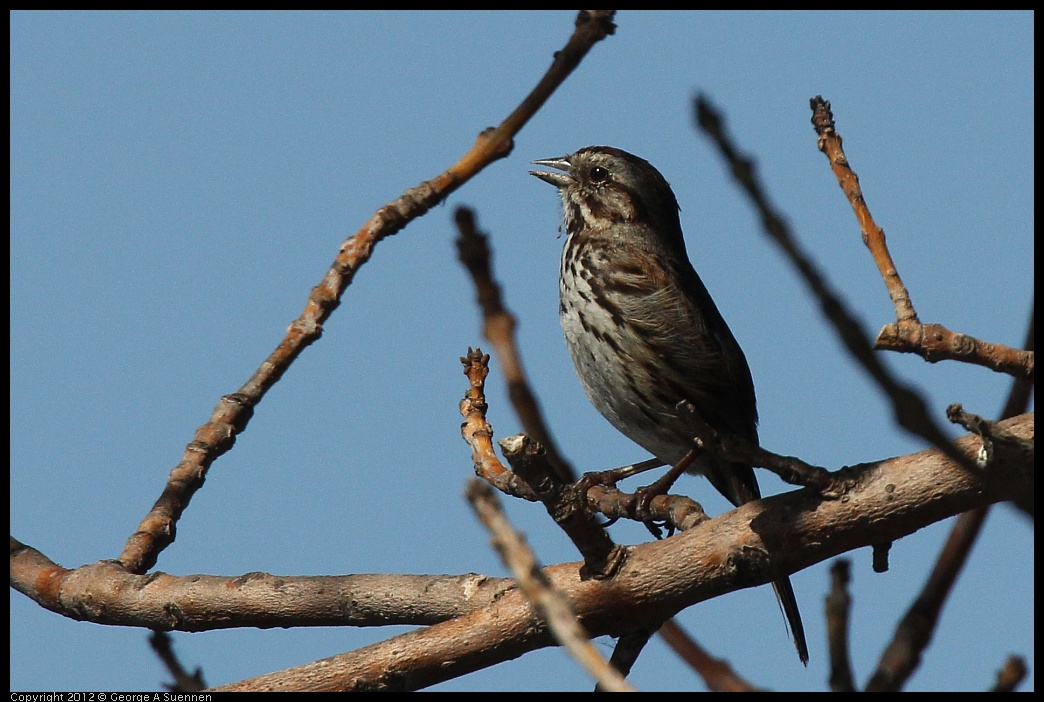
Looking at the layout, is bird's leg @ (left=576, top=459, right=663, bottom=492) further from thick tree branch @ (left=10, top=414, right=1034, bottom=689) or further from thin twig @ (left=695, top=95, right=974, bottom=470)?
thin twig @ (left=695, top=95, right=974, bottom=470)

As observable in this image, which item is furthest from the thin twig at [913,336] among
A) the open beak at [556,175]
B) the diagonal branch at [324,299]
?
the open beak at [556,175]

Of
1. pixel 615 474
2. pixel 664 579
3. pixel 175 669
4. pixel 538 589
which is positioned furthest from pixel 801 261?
pixel 615 474

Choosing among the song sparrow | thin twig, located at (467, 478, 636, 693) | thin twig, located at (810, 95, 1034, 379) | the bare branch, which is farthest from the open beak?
thin twig, located at (467, 478, 636, 693)

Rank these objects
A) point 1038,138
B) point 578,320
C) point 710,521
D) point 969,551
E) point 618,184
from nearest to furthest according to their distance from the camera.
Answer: point 969,551
point 1038,138
point 710,521
point 578,320
point 618,184

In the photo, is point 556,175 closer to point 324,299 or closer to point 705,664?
point 324,299

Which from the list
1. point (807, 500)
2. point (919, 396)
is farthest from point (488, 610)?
point (919, 396)

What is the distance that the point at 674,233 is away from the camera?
693 centimetres

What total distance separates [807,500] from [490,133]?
142 cm

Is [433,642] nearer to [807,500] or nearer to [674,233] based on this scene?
[807,500]

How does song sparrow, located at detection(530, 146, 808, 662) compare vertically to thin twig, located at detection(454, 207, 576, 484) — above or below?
above

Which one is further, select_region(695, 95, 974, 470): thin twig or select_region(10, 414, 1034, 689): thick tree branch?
select_region(10, 414, 1034, 689): thick tree branch

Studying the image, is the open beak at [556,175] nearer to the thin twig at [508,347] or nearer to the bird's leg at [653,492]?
the bird's leg at [653,492]

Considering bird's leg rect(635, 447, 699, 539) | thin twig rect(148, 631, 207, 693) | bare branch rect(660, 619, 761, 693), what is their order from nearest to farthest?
bare branch rect(660, 619, 761, 693) → thin twig rect(148, 631, 207, 693) → bird's leg rect(635, 447, 699, 539)

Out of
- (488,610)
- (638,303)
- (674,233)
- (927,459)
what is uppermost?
(674,233)
